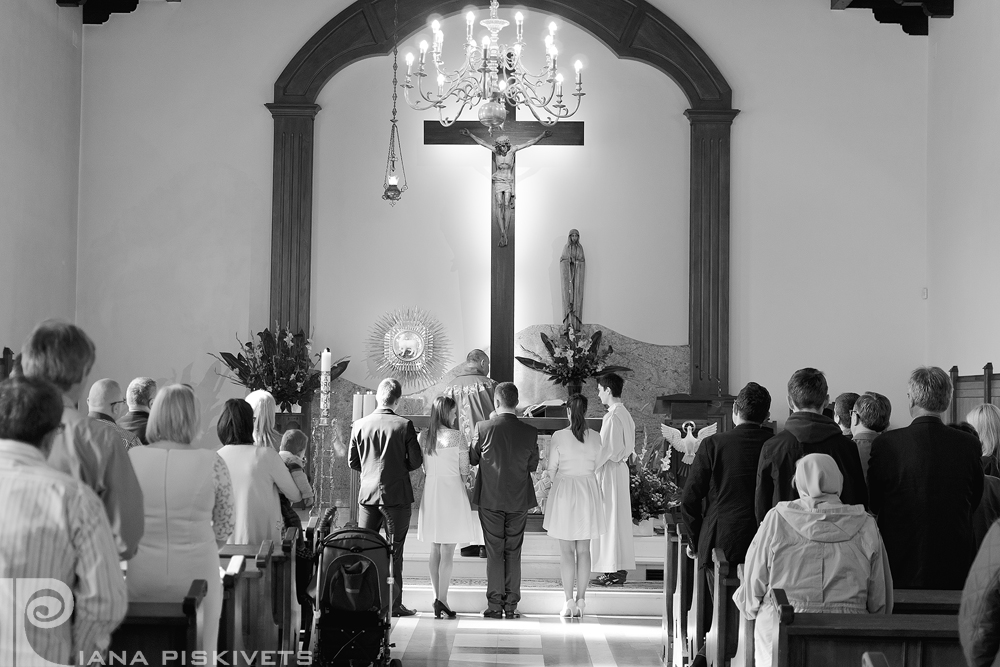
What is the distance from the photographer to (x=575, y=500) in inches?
287

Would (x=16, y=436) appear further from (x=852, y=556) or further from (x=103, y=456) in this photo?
(x=852, y=556)

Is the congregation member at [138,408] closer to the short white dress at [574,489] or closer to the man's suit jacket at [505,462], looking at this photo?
the man's suit jacket at [505,462]

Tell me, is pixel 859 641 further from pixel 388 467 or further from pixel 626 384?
pixel 626 384

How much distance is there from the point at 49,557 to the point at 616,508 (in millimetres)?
5386

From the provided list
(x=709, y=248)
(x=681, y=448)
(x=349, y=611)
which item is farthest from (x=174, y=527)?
(x=709, y=248)

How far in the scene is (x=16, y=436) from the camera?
2.54 m

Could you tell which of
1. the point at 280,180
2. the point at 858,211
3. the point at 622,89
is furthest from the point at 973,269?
the point at 280,180

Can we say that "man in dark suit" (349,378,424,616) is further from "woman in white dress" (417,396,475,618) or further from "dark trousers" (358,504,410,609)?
"woman in white dress" (417,396,475,618)

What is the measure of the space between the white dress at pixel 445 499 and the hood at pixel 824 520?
3.58 metres

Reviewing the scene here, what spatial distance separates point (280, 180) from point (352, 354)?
6.12ft

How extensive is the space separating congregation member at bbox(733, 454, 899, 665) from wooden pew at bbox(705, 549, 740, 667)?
0.78 m

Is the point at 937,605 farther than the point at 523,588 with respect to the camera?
No

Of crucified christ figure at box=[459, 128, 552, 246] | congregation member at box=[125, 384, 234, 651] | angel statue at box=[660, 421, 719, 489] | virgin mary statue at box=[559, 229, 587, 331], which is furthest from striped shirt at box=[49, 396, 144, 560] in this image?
virgin mary statue at box=[559, 229, 587, 331]

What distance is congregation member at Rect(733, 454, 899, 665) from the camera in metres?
3.86
